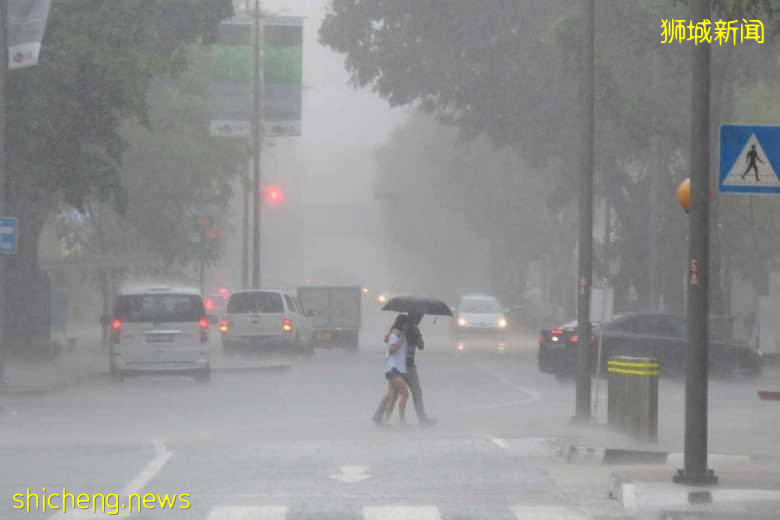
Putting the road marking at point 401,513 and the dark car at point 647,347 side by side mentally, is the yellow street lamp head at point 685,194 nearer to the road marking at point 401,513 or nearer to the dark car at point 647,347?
the road marking at point 401,513

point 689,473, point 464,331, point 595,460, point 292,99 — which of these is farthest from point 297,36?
point 689,473

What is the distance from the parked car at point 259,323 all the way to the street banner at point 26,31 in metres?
15.2

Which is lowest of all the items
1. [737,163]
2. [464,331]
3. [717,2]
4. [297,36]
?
[464,331]

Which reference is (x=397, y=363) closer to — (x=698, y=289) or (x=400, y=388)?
(x=400, y=388)

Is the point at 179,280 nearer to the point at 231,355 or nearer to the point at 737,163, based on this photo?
the point at 231,355

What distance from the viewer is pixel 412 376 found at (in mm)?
24016

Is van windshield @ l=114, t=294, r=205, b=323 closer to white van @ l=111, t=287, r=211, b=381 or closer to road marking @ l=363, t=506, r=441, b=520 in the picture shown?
white van @ l=111, t=287, r=211, b=381

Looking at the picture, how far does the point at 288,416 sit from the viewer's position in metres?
26.0

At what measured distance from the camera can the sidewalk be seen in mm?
31172

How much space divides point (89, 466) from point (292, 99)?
34524mm

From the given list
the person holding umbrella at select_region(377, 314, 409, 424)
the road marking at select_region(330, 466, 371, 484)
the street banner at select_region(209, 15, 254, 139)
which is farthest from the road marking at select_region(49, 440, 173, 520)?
the street banner at select_region(209, 15, 254, 139)

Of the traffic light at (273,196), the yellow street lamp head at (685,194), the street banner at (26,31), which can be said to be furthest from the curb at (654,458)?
the traffic light at (273,196)

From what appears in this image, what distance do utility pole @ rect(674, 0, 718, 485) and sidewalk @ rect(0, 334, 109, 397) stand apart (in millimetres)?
18129

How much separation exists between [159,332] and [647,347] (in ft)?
35.9
